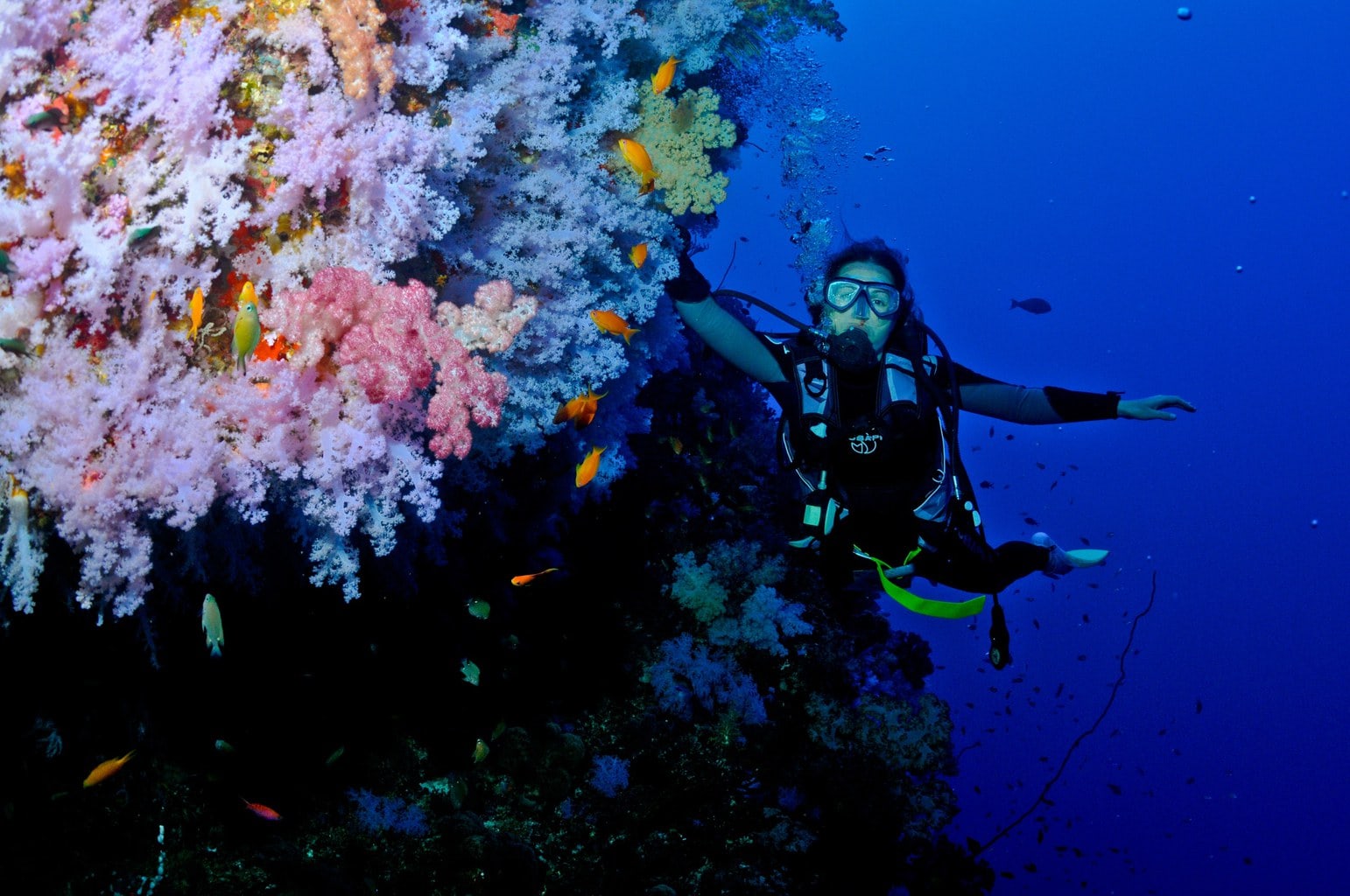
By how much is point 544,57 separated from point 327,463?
2.47 meters

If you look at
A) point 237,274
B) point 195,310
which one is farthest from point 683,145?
point 195,310

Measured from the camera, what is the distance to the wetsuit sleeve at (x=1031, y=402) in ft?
15.7

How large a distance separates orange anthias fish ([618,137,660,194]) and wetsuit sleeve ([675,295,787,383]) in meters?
0.79

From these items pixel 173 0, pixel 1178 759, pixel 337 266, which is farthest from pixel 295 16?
pixel 1178 759

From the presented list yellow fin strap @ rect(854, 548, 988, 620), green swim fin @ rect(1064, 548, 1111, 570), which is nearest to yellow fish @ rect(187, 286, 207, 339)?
yellow fin strap @ rect(854, 548, 988, 620)

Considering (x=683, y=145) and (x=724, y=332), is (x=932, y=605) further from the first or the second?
(x=683, y=145)

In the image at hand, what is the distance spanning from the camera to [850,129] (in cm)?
647

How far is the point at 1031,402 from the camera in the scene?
4.96 m

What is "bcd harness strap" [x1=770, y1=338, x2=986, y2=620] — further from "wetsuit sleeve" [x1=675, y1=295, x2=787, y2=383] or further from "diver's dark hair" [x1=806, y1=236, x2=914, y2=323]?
"diver's dark hair" [x1=806, y1=236, x2=914, y2=323]

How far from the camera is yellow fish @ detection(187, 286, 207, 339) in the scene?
7.93ft

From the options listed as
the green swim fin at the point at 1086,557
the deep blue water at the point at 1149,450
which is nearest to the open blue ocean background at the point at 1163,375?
the deep blue water at the point at 1149,450

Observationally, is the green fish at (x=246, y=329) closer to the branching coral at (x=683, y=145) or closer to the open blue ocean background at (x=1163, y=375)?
the branching coral at (x=683, y=145)

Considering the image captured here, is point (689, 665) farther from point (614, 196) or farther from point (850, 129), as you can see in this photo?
point (850, 129)

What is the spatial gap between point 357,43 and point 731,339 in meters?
2.72
